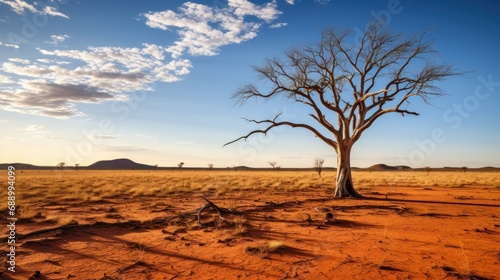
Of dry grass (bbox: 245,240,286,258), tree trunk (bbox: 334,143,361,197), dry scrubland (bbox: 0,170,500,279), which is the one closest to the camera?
dry scrubland (bbox: 0,170,500,279)

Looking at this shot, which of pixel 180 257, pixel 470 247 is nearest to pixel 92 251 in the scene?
pixel 180 257

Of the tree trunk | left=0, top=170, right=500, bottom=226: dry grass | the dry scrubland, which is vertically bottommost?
Answer: the dry scrubland

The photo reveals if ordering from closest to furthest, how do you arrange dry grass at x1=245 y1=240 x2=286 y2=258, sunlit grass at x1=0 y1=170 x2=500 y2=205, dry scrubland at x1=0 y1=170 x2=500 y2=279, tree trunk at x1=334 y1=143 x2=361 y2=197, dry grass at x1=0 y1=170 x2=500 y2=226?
dry scrubland at x1=0 y1=170 x2=500 y2=279 → dry grass at x1=245 y1=240 x2=286 y2=258 → dry grass at x1=0 y1=170 x2=500 y2=226 → tree trunk at x1=334 y1=143 x2=361 y2=197 → sunlit grass at x1=0 y1=170 x2=500 y2=205

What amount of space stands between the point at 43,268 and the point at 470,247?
8.64 meters

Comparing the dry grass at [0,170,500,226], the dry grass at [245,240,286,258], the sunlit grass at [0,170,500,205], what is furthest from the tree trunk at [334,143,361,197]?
the dry grass at [245,240,286,258]

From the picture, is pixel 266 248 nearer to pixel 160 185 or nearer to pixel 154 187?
pixel 154 187

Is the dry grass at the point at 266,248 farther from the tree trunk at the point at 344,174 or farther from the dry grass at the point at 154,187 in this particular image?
the tree trunk at the point at 344,174

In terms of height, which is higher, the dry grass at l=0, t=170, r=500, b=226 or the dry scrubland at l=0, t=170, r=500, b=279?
the dry grass at l=0, t=170, r=500, b=226

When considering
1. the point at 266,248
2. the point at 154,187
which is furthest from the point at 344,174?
the point at 154,187

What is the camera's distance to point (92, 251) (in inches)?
247

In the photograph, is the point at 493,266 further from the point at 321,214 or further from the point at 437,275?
the point at 321,214

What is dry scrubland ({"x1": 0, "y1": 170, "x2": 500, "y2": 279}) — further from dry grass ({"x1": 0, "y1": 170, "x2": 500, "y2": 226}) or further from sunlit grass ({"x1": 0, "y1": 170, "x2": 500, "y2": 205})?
sunlit grass ({"x1": 0, "y1": 170, "x2": 500, "y2": 205})

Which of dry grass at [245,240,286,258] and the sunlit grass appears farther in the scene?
the sunlit grass

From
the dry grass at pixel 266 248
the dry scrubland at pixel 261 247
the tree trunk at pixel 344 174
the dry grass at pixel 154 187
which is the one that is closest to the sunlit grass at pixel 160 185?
the dry grass at pixel 154 187
